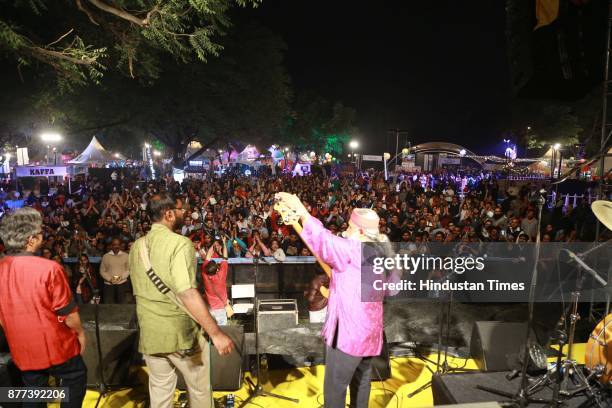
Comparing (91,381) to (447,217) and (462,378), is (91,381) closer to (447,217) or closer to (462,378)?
(462,378)

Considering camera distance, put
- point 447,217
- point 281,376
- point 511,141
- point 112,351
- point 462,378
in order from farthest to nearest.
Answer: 1. point 511,141
2. point 447,217
3. point 281,376
4. point 112,351
5. point 462,378

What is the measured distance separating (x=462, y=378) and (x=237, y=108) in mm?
22427

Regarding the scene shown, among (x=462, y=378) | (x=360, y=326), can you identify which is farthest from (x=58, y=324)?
(x=462, y=378)

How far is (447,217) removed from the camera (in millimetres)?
10016

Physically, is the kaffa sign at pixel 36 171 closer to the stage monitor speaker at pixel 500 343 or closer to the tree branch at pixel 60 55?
the tree branch at pixel 60 55

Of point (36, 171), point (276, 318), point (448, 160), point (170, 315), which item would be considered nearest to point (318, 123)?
point (448, 160)

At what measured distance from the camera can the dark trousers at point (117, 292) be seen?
6090mm

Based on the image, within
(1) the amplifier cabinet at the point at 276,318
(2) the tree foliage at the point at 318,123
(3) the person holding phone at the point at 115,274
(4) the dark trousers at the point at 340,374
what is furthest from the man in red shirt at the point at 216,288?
(2) the tree foliage at the point at 318,123

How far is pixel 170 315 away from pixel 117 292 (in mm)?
4021

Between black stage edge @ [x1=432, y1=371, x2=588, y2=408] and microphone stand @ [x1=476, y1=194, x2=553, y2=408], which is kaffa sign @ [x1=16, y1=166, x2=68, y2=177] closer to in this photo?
black stage edge @ [x1=432, y1=371, x2=588, y2=408]

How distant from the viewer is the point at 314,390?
406cm

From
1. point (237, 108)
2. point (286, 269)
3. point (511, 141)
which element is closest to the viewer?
point (286, 269)

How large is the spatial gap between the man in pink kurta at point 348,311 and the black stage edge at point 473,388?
2.82ft

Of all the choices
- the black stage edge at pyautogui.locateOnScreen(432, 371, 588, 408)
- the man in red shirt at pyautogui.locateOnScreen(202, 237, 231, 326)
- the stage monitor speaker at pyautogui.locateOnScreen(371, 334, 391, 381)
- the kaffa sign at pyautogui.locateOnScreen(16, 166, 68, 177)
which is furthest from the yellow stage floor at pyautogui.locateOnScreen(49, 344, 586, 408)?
the kaffa sign at pyautogui.locateOnScreen(16, 166, 68, 177)
